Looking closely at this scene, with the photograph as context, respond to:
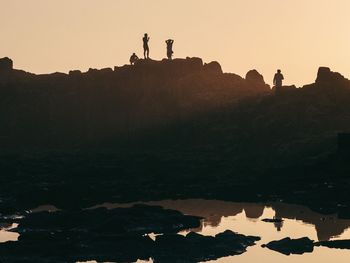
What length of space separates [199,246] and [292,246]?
5.95 m

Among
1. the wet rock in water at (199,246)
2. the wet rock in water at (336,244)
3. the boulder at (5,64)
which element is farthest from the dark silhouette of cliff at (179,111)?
the wet rock in water at (199,246)

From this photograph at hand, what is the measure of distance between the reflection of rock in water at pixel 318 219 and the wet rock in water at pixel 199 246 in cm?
615

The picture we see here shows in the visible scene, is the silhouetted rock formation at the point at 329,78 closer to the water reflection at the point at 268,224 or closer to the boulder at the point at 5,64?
the water reflection at the point at 268,224

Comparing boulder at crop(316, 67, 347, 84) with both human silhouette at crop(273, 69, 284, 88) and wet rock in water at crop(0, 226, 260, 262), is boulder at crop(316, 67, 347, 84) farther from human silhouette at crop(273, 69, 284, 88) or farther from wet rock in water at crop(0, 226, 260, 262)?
wet rock in water at crop(0, 226, 260, 262)

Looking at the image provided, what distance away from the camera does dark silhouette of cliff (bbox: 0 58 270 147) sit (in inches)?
4493

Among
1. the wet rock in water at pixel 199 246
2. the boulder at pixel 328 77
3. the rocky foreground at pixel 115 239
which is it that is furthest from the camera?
the boulder at pixel 328 77

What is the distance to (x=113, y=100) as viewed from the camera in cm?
12319

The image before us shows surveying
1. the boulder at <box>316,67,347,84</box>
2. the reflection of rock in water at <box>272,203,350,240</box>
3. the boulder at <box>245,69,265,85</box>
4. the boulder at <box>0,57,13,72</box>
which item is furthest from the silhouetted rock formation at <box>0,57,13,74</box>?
the reflection of rock in water at <box>272,203,350,240</box>

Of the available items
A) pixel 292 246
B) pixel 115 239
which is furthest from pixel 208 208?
pixel 292 246

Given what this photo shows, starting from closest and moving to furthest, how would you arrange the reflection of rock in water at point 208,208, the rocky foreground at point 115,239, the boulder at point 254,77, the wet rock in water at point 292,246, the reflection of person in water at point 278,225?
the rocky foreground at point 115,239, the wet rock in water at point 292,246, the reflection of person in water at point 278,225, the reflection of rock in water at point 208,208, the boulder at point 254,77

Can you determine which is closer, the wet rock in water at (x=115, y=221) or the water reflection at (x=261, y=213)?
the wet rock in water at (x=115, y=221)

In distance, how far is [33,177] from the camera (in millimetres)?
83250

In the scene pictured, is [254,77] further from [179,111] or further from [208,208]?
[208,208]

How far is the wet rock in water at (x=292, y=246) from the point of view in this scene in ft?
147
